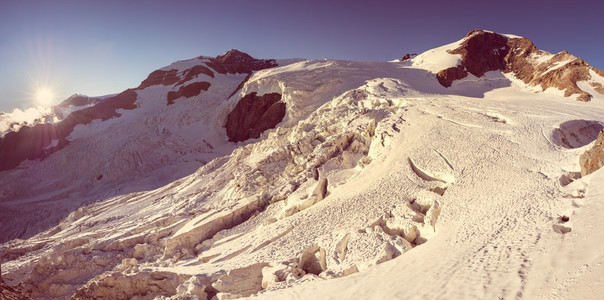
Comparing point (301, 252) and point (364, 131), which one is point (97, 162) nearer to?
point (364, 131)

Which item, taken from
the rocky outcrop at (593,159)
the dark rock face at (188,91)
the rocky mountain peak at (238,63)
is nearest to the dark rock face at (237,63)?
the rocky mountain peak at (238,63)

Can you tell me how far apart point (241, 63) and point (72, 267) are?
139ft

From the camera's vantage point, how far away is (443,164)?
13.5m

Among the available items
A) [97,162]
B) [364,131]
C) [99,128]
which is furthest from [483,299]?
[99,128]

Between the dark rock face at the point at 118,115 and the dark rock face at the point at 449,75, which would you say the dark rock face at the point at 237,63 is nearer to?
the dark rock face at the point at 118,115

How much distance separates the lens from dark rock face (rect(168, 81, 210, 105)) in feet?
130

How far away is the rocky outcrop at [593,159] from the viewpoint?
10.4 m

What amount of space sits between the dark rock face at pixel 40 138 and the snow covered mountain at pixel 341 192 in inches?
7.7

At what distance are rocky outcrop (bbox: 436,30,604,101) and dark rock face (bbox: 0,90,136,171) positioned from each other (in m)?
34.5

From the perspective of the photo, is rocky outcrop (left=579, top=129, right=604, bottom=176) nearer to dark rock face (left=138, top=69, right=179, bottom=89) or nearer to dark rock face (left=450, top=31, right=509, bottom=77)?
dark rock face (left=450, top=31, right=509, bottom=77)

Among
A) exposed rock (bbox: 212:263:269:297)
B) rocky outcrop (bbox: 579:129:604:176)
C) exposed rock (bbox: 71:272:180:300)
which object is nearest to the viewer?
exposed rock (bbox: 212:263:269:297)

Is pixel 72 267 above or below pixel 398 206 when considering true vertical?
below

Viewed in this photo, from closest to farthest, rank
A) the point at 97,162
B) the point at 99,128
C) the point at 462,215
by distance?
the point at 462,215 < the point at 97,162 < the point at 99,128

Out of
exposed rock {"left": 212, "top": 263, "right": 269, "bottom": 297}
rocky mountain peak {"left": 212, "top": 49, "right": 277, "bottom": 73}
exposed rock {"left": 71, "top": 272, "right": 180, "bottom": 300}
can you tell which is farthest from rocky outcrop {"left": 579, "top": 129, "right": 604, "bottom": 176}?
rocky mountain peak {"left": 212, "top": 49, "right": 277, "bottom": 73}
